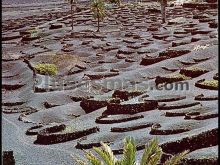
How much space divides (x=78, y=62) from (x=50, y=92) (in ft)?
23.6

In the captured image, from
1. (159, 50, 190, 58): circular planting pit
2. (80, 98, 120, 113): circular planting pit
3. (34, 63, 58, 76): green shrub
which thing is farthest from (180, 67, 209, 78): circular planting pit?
(34, 63, 58, 76): green shrub

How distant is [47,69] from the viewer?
26922 millimetres

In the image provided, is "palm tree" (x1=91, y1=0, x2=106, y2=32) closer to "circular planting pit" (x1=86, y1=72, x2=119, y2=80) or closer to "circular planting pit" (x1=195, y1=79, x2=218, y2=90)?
"circular planting pit" (x1=86, y1=72, x2=119, y2=80)

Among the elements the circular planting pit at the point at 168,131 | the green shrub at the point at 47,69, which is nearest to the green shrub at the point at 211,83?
the circular planting pit at the point at 168,131

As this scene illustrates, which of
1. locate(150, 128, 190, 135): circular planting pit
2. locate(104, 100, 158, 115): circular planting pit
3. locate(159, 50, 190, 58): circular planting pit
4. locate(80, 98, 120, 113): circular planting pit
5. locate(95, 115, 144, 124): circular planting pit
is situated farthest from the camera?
locate(159, 50, 190, 58): circular planting pit

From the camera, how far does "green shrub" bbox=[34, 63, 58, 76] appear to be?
87.7ft

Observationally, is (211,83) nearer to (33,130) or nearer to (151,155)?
(33,130)

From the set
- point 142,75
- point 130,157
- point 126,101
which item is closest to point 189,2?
point 142,75

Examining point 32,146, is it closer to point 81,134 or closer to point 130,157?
point 81,134

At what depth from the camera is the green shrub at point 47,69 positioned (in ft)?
87.7

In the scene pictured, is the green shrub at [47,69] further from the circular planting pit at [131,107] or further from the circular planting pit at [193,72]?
the circular planting pit at [131,107]

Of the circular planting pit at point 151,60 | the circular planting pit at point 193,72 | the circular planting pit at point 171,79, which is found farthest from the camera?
the circular planting pit at point 151,60

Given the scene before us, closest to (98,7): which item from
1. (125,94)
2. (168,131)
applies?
(125,94)

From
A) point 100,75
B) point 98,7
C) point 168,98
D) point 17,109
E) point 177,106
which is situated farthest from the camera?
point 98,7
